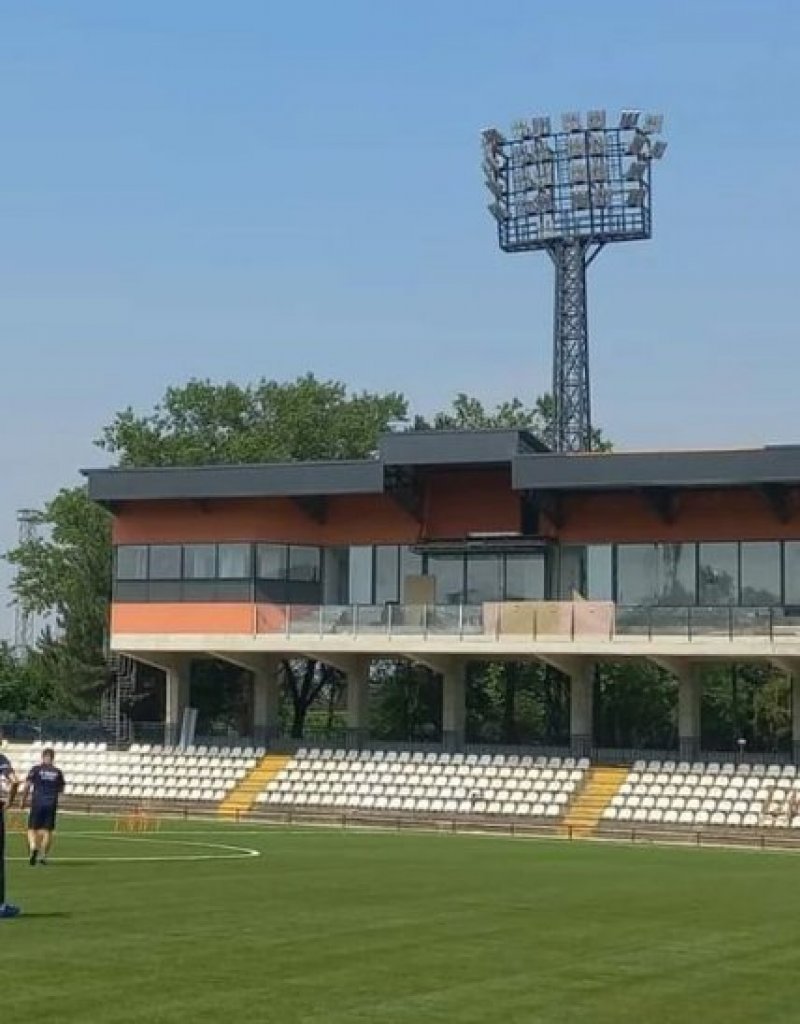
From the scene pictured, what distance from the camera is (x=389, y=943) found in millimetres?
16422

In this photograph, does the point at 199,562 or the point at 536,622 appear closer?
the point at 536,622

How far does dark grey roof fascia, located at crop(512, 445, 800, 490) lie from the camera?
49.2m

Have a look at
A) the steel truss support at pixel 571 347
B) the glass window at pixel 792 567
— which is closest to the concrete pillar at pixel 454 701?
the glass window at pixel 792 567

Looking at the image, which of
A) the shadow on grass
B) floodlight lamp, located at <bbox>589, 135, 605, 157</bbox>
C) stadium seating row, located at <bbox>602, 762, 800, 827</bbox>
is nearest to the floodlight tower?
floodlight lamp, located at <bbox>589, 135, 605, 157</bbox>

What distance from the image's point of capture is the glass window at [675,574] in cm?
5241

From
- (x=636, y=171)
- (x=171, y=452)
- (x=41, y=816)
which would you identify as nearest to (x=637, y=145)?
(x=636, y=171)

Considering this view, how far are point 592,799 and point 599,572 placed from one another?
27.9 feet

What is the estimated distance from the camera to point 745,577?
170 feet

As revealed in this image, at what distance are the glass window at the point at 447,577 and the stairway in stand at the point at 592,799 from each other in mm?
7743

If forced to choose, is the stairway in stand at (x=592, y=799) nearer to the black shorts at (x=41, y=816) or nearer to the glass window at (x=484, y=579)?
the glass window at (x=484, y=579)

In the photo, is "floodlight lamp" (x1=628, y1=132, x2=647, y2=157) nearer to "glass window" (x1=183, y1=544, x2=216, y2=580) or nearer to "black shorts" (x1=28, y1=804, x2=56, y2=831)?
"glass window" (x1=183, y1=544, x2=216, y2=580)

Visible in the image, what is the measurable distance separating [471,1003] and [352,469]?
136ft

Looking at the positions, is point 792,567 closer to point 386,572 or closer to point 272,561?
point 386,572

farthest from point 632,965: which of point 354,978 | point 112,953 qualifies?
point 112,953
